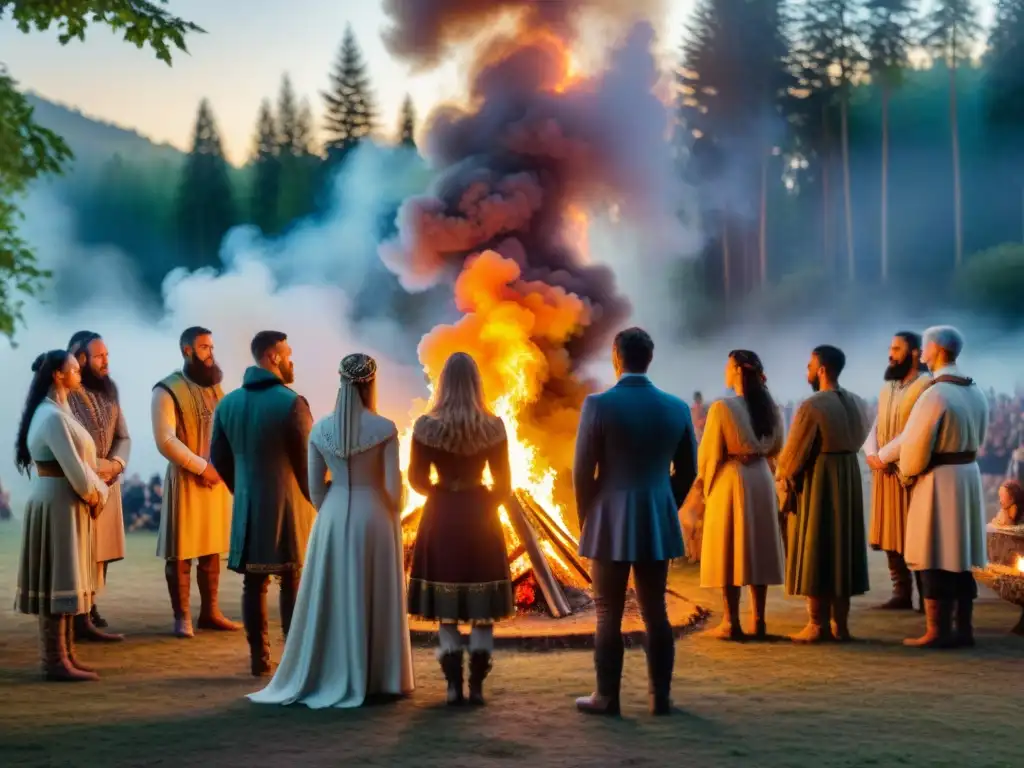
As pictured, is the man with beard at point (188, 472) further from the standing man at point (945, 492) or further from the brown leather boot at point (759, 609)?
the standing man at point (945, 492)

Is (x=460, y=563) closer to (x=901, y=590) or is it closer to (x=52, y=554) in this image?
(x=52, y=554)

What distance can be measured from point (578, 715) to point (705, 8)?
13.4 metres

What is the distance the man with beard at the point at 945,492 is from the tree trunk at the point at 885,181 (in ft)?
31.9

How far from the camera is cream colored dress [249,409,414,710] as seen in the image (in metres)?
6.92

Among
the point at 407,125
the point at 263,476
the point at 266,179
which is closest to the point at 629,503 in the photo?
the point at 263,476

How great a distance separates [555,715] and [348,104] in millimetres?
12658

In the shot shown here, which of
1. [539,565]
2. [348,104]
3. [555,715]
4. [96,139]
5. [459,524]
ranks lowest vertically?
[555,715]

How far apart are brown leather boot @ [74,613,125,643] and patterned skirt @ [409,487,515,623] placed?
11.0 feet

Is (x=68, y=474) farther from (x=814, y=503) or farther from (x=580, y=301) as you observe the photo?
(x=580, y=301)

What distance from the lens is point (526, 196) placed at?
13.5m

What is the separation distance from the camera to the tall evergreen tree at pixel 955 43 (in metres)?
17.8

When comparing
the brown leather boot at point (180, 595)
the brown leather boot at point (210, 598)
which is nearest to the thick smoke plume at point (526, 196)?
the brown leather boot at point (210, 598)

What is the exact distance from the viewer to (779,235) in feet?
60.9

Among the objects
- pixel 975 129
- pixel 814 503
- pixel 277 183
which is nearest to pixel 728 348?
pixel 975 129
